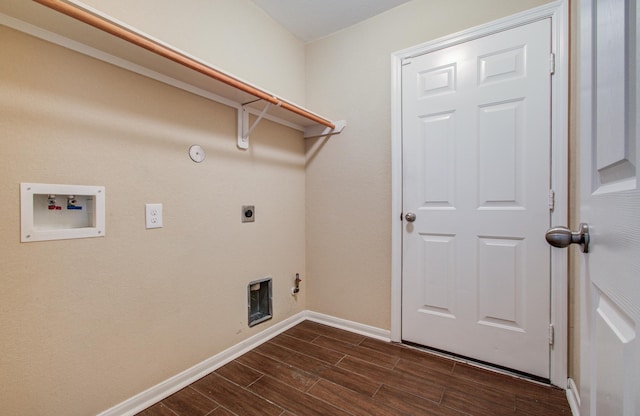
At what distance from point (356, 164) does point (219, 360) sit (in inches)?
64.8

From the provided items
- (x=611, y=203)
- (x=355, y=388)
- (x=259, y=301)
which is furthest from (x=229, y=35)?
(x=355, y=388)

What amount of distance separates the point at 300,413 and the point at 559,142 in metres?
1.94

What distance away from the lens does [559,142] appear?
1.49 metres

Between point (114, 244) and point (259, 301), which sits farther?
point (259, 301)

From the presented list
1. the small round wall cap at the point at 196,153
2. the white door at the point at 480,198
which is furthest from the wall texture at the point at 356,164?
the small round wall cap at the point at 196,153

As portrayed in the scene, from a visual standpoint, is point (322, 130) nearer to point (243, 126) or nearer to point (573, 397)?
point (243, 126)

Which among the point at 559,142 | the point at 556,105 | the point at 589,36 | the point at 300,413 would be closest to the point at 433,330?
the point at 300,413

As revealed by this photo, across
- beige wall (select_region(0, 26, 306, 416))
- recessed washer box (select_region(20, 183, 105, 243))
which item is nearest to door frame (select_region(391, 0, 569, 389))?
beige wall (select_region(0, 26, 306, 416))

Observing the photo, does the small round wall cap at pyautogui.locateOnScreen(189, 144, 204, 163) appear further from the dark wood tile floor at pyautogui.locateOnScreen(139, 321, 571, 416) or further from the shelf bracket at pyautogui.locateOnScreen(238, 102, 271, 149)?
the dark wood tile floor at pyautogui.locateOnScreen(139, 321, 571, 416)

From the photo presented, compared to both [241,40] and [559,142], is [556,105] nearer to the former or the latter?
[559,142]

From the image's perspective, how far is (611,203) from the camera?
1.51 feet

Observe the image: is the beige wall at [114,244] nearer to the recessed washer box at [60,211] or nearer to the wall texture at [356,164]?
the recessed washer box at [60,211]

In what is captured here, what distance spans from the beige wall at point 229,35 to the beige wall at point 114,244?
0.28 metres

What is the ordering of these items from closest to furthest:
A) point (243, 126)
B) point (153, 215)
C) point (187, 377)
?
1. point (153, 215)
2. point (187, 377)
3. point (243, 126)
